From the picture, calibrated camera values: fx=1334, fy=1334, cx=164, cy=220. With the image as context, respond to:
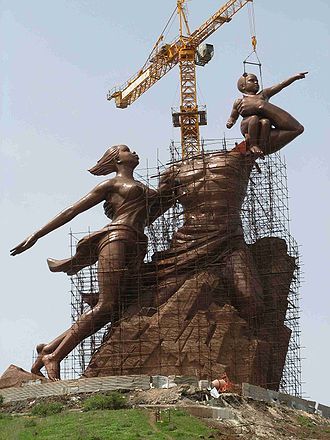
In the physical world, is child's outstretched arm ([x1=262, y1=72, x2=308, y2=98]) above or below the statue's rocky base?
above

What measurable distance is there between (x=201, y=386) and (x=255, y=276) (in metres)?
5.63

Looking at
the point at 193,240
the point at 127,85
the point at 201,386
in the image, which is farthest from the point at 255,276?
the point at 127,85

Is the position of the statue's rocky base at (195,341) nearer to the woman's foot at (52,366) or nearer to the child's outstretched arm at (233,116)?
the woman's foot at (52,366)

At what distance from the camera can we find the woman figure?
44281mm

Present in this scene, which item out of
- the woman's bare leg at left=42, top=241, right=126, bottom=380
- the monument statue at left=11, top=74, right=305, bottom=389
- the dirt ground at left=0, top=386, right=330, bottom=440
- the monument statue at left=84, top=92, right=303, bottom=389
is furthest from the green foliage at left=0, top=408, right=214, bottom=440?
the woman's bare leg at left=42, top=241, right=126, bottom=380

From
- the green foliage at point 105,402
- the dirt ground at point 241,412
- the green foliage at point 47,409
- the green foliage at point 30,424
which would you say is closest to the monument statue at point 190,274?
the dirt ground at point 241,412

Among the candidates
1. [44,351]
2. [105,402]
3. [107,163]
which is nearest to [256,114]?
[107,163]

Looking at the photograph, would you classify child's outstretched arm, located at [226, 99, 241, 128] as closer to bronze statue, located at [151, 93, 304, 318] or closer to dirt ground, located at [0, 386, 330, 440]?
bronze statue, located at [151, 93, 304, 318]

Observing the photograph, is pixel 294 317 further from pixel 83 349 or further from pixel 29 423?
pixel 29 423

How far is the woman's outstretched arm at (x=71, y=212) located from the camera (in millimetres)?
45750

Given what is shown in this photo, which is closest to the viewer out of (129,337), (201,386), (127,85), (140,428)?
(140,428)

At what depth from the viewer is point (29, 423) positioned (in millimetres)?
37719

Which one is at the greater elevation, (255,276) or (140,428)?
(255,276)

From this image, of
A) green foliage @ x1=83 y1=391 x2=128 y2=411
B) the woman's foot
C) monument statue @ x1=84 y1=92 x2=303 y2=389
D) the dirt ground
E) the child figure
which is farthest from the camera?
the child figure
